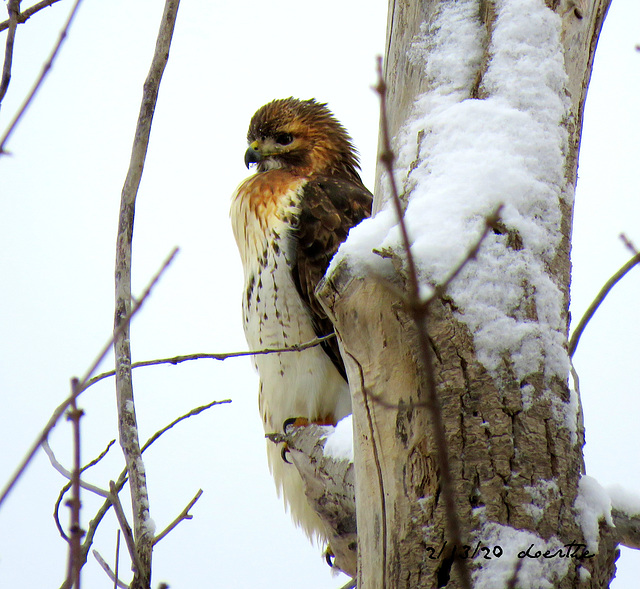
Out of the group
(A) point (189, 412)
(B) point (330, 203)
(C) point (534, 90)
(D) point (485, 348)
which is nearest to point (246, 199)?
(B) point (330, 203)

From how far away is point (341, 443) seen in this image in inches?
98.6

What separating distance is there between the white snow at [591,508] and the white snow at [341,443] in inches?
39.7

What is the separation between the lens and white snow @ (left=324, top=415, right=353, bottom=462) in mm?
2455

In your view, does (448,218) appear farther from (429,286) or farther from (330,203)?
(330,203)

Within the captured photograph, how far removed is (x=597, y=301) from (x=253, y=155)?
8.64ft

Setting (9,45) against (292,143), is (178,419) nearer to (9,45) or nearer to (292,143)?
(9,45)

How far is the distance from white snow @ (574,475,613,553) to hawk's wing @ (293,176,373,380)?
177cm

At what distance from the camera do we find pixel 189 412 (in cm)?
205

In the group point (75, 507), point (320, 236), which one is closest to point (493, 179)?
point (75, 507)

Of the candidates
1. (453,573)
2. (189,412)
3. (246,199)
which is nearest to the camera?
(453,573)

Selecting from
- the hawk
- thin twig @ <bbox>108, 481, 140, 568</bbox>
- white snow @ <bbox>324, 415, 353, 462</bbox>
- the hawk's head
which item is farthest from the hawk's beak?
thin twig @ <bbox>108, 481, 140, 568</bbox>

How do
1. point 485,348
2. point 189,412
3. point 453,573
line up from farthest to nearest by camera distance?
point 189,412 < point 485,348 < point 453,573

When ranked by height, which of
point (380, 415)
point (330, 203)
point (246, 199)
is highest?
point (246, 199)

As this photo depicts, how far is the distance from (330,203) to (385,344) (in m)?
1.91
